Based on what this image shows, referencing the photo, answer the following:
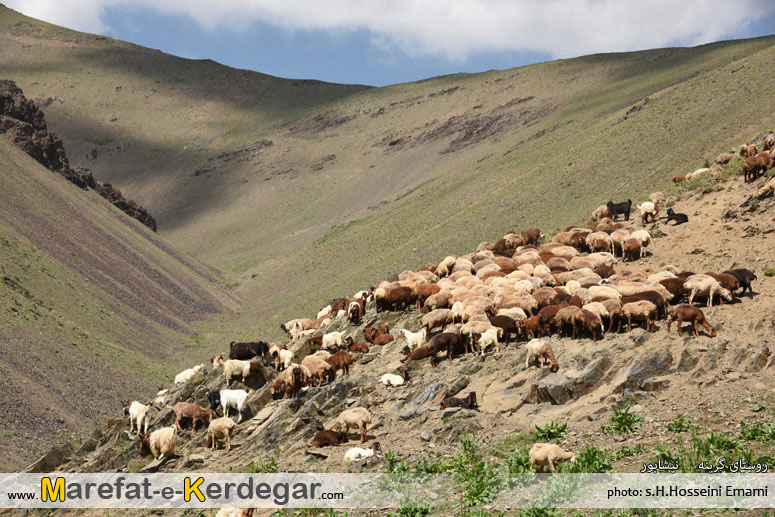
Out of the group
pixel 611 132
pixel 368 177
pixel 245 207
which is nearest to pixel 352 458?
pixel 611 132

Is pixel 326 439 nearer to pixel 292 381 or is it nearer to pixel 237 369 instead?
pixel 292 381

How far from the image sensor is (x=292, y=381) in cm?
1998

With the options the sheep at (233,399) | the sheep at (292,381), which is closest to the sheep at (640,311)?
the sheep at (292,381)

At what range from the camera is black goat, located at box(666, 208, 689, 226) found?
27.9m

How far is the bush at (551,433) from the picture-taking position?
12.8 meters

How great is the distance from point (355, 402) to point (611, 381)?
7.12 meters

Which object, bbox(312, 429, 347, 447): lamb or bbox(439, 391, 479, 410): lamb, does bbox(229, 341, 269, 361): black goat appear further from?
bbox(439, 391, 479, 410): lamb

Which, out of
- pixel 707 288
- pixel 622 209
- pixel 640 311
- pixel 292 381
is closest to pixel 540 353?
pixel 640 311

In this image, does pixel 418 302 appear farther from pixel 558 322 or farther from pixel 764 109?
pixel 764 109

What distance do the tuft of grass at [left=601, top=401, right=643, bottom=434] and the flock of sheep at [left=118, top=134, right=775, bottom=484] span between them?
4.89ft

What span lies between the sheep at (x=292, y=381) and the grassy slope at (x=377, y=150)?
Result: 26734mm

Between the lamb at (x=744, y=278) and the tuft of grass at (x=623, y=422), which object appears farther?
the lamb at (x=744, y=278)

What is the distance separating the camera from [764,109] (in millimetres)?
40812

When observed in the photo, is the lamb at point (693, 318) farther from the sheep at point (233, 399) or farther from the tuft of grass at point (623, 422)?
the sheep at point (233, 399)
